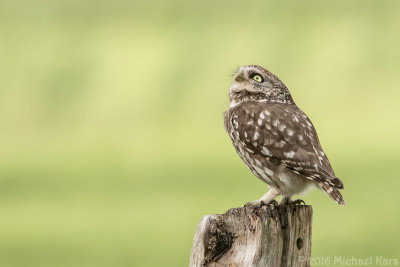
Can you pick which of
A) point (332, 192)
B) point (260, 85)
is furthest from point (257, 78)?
point (332, 192)

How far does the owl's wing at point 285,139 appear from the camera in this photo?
5312mm

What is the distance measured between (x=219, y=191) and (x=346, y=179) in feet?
5.55

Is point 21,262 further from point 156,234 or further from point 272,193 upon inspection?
point 272,193

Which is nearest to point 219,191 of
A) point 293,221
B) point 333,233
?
point 333,233

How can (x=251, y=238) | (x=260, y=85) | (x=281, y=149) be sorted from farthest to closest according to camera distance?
(x=260, y=85) → (x=281, y=149) → (x=251, y=238)

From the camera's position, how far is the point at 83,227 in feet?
38.7

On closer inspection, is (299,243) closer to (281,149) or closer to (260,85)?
(281,149)

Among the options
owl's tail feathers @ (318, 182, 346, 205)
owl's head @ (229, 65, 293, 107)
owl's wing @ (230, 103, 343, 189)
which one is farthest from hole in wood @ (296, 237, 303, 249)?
owl's head @ (229, 65, 293, 107)

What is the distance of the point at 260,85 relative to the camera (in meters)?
6.07

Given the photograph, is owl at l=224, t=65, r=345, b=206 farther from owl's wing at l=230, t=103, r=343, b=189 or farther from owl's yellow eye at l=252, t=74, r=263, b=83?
owl's yellow eye at l=252, t=74, r=263, b=83

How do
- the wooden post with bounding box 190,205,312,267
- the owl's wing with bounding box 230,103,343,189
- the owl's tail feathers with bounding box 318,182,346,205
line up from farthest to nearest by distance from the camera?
the owl's wing with bounding box 230,103,343,189 < the owl's tail feathers with bounding box 318,182,346,205 < the wooden post with bounding box 190,205,312,267

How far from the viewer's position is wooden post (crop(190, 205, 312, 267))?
14.8 ft

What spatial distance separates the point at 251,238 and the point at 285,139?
44.3 inches

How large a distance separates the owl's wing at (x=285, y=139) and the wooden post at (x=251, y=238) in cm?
71
